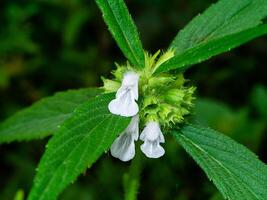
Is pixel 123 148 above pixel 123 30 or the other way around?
the other way around

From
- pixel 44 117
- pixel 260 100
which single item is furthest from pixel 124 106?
pixel 260 100

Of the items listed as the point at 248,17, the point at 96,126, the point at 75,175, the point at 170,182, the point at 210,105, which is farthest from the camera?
the point at 210,105

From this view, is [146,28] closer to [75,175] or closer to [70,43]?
[70,43]

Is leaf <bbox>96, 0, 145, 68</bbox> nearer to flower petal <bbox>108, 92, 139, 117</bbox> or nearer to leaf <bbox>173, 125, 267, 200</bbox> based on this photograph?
flower petal <bbox>108, 92, 139, 117</bbox>

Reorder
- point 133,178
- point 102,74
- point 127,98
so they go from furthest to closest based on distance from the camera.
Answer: point 102,74, point 133,178, point 127,98

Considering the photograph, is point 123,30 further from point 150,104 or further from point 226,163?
point 226,163

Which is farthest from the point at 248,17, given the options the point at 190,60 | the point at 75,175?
the point at 75,175
